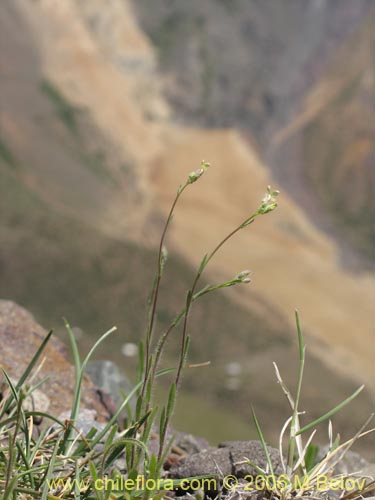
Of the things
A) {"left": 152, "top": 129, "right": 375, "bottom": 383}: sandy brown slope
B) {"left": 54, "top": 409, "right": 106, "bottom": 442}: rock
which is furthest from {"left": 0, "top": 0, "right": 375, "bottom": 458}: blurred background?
{"left": 54, "top": 409, "right": 106, "bottom": 442}: rock

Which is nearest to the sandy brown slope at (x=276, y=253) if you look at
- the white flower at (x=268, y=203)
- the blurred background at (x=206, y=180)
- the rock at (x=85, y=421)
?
the blurred background at (x=206, y=180)

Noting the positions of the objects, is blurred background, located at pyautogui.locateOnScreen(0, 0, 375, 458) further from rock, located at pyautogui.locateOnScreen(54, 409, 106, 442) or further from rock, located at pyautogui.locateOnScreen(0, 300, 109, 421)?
rock, located at pyautogui.locateOnScreen(54, 409, 106, 442)

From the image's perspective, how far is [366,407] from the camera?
18.5 m

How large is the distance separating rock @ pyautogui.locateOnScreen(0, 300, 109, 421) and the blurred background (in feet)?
36.0

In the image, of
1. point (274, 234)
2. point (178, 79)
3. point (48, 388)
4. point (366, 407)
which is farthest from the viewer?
point (178, 79)

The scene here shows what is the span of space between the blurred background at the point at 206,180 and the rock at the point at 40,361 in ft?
36.0

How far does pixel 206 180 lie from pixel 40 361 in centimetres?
3269

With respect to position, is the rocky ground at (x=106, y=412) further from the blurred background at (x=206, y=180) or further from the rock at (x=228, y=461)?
the blurred background at (x=206, y=180)

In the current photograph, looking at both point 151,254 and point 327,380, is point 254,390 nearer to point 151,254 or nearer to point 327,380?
point 327,380

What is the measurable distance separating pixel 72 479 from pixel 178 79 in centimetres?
4298

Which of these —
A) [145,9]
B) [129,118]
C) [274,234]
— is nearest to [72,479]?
[274,234]

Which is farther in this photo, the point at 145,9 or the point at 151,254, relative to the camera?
the point at 145,9

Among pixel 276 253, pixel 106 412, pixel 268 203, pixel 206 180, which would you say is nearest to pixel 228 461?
pixel 268 203

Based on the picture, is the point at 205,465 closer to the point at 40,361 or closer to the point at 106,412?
the point at 106,412
